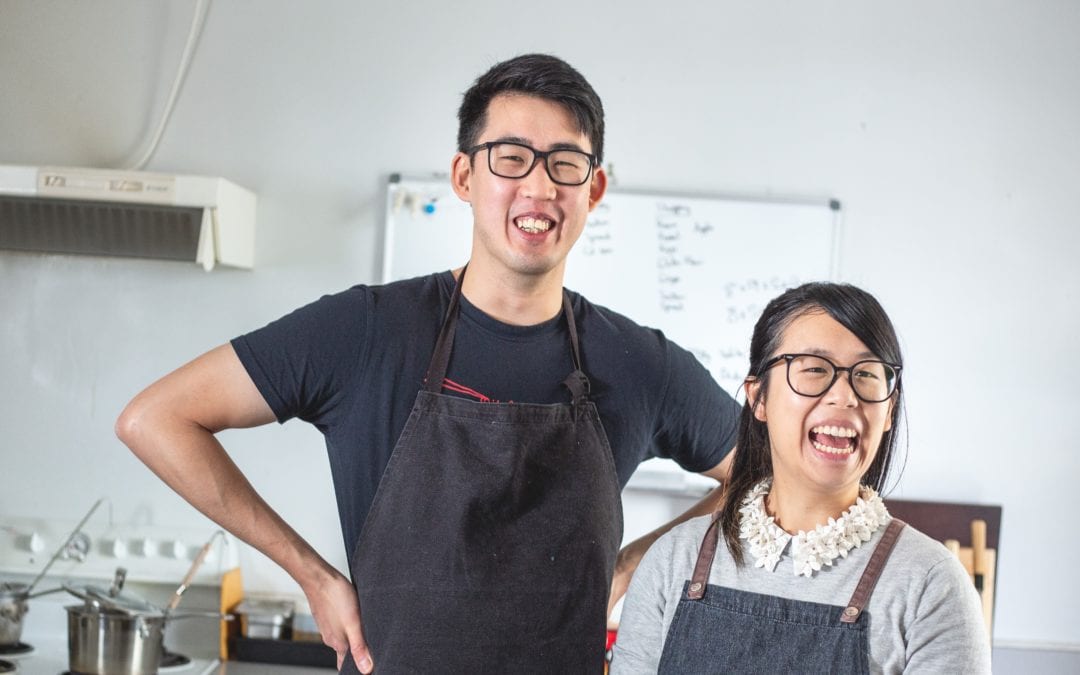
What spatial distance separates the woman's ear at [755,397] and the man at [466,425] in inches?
8.1

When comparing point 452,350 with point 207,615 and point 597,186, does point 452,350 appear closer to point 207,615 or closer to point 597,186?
point 597,186

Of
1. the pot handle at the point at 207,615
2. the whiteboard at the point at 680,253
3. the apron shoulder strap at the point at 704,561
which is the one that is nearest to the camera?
the apron shoulder strap at the point at 704,561

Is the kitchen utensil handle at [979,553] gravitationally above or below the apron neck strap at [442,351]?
below

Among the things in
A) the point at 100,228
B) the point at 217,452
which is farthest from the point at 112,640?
the point at 217,452

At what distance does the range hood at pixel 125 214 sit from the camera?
2523 millimetres

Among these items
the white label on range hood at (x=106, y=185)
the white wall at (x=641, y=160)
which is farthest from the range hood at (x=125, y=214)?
the white wall at (x=641, y=160)

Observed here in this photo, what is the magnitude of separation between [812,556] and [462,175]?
0.66 meters

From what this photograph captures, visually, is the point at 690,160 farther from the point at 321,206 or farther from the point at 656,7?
the point at 321,206

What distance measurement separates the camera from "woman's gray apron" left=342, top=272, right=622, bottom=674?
1.32 m

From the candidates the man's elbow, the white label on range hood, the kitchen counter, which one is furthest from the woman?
the white label on range hood

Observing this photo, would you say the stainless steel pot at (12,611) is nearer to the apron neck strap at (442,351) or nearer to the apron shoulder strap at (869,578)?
the apron neck strap at (442,351)

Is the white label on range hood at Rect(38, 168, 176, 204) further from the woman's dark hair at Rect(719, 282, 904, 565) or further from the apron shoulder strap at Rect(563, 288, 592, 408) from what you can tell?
the woman's dark hair at Rect(719, 282, 904, 565)

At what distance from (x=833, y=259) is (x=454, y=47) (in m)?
1.11

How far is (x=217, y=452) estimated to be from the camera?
4.74ft
